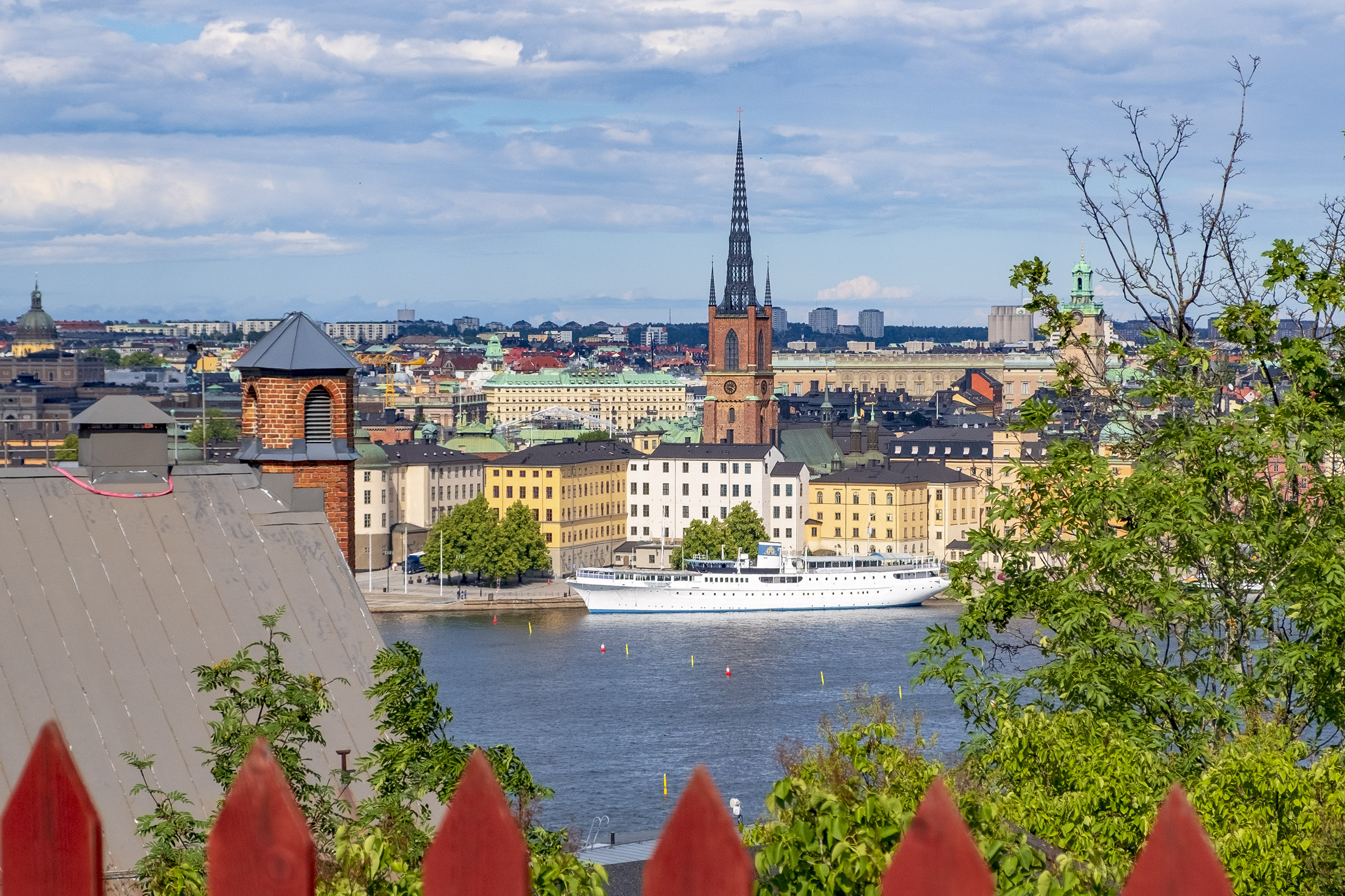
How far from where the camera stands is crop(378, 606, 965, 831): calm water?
26.4 m

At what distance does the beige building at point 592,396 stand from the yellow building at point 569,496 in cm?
4024

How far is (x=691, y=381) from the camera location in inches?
5517

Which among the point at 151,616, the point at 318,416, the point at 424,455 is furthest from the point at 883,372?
the point at 151,616

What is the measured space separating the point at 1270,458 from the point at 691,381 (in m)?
133

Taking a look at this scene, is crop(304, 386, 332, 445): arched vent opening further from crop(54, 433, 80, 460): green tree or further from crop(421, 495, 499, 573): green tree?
crop(421, 495, 499, 573): green tree

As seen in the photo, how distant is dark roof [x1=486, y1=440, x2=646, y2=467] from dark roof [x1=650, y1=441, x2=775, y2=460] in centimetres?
108

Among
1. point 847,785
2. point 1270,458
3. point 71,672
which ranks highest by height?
point 1270,458

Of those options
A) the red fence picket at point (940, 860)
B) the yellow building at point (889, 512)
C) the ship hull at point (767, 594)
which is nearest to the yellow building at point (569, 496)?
the ship hull at point (767, 594)

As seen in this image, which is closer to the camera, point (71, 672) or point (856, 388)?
point (71, 672)

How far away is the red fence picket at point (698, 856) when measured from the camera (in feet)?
3.04

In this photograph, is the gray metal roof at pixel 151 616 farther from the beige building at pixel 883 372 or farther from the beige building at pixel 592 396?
the beige building at pixel 883 372

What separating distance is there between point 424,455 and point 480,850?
209 ft

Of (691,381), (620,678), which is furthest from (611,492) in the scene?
(691,381)

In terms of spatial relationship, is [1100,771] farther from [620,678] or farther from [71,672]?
[620,678]
